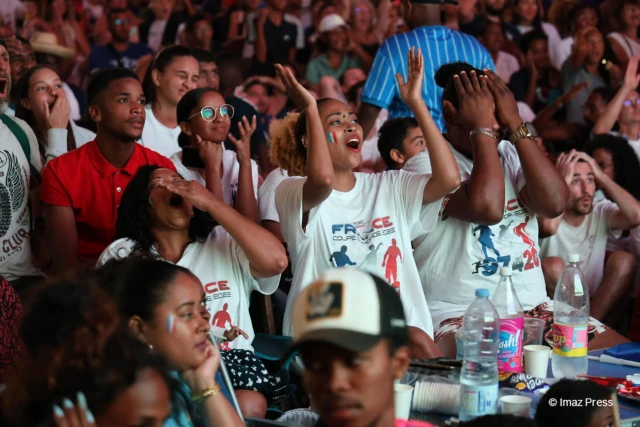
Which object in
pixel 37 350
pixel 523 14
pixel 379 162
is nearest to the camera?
pixel 37 350

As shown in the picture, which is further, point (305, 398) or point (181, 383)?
point (305, 398)

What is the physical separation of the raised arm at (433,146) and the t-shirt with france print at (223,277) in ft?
2.27

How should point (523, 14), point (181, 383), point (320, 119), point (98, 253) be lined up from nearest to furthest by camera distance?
point (181, 383) → point (320, 119) → point (98, 253) → point (523, 14)

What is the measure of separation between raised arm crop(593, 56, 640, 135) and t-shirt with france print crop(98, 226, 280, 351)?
309 cm

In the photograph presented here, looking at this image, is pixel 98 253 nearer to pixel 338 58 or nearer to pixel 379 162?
pixel 379 162

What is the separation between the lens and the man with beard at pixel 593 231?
4180 millimetres

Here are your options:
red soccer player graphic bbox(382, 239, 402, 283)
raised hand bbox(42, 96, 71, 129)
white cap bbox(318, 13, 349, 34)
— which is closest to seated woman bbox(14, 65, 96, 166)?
raised hand bbox(42, 96, 71, 129)

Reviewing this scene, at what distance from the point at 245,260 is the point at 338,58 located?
13.5 feet

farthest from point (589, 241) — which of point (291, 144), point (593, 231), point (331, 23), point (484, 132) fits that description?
point (331, 23)

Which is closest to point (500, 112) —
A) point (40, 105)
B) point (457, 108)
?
point (457, 108)

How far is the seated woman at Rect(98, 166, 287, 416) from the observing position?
9.52ft

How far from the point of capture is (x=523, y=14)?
7504 mm

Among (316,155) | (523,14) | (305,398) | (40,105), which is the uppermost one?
(523,14)

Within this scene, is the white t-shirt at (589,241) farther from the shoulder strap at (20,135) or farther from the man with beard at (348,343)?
the man with beard at (348,343)
